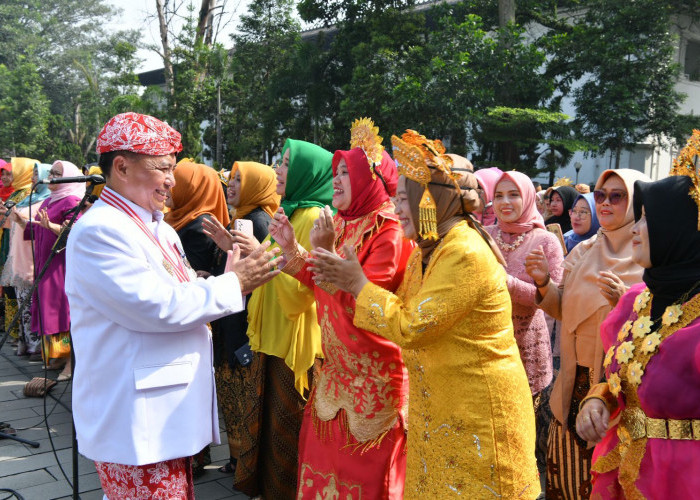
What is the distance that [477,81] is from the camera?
15.6 metres

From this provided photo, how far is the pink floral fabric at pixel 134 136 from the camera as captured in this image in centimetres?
207

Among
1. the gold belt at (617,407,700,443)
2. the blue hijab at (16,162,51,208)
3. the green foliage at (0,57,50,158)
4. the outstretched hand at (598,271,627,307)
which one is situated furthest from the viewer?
the green foliage at (0,57,50,158)

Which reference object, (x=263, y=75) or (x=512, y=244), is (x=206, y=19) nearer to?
(x=263, y=75)

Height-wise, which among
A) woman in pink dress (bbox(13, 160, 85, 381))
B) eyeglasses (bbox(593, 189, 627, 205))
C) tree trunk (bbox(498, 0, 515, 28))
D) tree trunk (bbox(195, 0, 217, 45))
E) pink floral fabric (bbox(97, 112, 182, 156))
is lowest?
woman in pink dress (bbox(13, 160, 85, 381))

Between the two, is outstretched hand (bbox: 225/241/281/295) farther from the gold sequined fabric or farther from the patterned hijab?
the patterned hijab

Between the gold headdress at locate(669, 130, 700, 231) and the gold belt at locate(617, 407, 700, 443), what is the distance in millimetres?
665

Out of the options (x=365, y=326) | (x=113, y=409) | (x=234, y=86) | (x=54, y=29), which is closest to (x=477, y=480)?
(x=365, y=326)

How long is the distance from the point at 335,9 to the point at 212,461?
17088 millimetres

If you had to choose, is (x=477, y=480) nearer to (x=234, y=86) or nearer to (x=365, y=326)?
(x=365, y=326)

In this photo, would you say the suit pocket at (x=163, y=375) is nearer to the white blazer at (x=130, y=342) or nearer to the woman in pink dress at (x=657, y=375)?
the white blazer at (x=130, y=342)

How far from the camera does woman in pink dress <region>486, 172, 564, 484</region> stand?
11.9ft

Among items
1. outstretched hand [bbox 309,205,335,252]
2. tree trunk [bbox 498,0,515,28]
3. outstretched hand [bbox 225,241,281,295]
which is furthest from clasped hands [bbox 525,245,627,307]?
tree trunk [bbox 498,0,515,28]

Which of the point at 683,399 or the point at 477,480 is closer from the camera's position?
the point at 683,399

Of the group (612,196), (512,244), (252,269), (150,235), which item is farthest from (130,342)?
(512,244)
